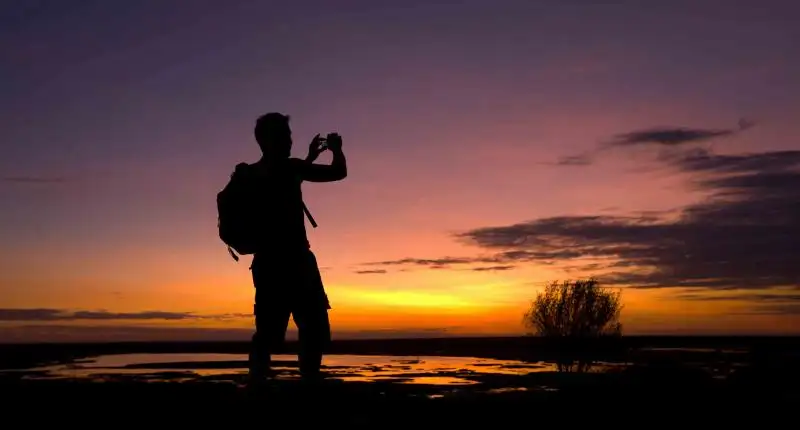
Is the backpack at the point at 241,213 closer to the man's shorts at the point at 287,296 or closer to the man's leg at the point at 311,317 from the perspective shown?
the man's shorts at the point at 287,296

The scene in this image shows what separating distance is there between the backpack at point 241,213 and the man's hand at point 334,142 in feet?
2.46

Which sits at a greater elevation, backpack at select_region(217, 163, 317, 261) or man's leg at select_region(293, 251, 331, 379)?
backpack at select_region(217, 163, 317, 261)

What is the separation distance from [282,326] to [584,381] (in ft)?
25.0

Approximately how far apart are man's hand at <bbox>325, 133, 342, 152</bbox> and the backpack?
75 centimetres

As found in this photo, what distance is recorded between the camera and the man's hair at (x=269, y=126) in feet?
22.6

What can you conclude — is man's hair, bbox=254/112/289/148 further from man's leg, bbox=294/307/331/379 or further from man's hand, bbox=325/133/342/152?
man's leg, bbox=294/307/331/379

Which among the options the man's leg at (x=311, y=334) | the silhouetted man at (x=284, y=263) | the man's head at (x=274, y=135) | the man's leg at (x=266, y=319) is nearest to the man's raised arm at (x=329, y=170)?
the silhouetted man at (x=284, y=263)

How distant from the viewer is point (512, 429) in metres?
6.45

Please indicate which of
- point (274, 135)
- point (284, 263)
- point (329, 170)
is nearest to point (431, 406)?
point (284, 263)

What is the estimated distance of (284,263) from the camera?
667cm

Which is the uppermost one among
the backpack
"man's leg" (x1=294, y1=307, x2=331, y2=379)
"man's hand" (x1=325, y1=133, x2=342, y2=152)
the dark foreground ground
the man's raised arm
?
"man's hand" (x1=325, y1=133, x2=342, y2=152)

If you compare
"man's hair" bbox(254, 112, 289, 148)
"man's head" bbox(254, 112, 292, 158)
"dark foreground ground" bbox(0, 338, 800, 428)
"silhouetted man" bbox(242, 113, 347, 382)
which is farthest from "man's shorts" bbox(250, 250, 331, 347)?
"man's hair" bbox(254, 112, 289, 148)

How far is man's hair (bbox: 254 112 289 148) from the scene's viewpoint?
6883 millimetres

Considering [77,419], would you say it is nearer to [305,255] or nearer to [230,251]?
[230,251]
